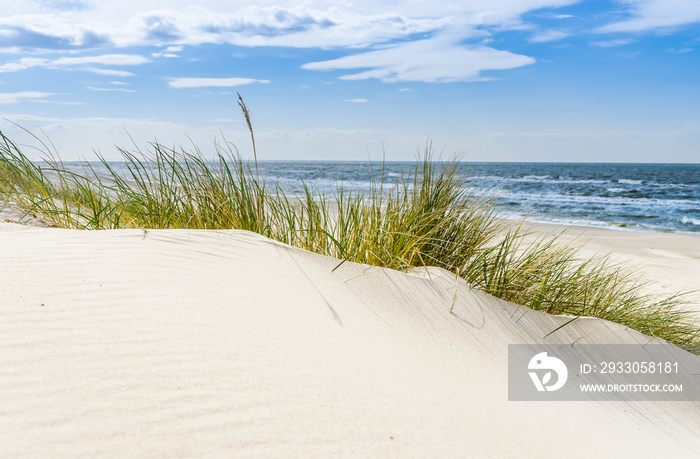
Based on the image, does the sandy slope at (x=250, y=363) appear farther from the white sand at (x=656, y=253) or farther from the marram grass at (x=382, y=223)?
the white sand at (x=656, y=253)

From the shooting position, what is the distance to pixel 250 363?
63.3 inches

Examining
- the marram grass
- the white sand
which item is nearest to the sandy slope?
the marram grass

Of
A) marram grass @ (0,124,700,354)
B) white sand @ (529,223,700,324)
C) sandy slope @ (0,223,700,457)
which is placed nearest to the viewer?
sandy slope @ (0,223,700,457)

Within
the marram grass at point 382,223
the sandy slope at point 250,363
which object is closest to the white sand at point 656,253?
the marram grass at point 382,223

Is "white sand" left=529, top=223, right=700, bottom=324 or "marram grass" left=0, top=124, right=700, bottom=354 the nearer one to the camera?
"marram grass" left=0, top=124, right=700, bottom=354

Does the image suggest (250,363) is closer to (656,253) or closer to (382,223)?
(382,223)

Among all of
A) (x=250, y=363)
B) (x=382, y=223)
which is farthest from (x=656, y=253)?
(x=250, y=363)

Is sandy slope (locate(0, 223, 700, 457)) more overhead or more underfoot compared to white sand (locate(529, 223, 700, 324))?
more overhead

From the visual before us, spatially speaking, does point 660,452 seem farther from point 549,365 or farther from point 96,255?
point 96,255

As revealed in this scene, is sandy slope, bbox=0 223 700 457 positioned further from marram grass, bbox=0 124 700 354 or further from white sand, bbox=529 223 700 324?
white sand, bbox=529 223 700 324

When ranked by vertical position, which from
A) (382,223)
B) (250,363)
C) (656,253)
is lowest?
(656,253)

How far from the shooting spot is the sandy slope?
1.32 metres

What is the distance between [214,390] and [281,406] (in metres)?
Result: 0.22

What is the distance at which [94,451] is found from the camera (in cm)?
119
